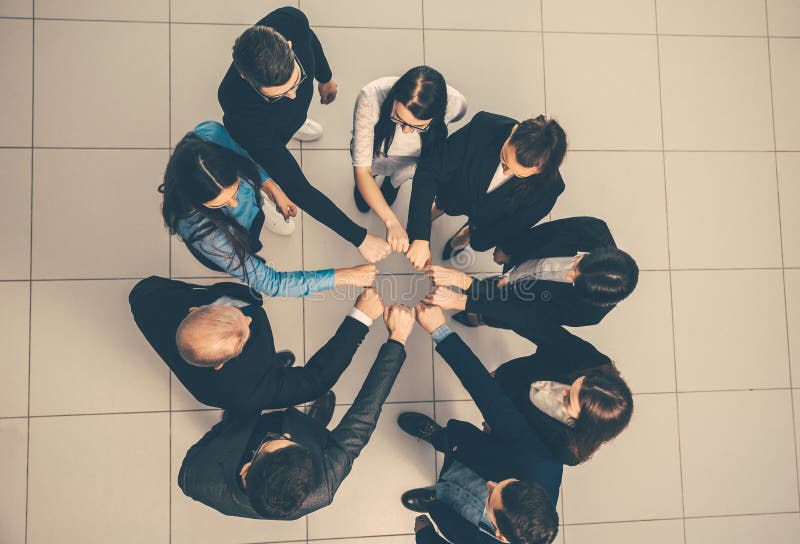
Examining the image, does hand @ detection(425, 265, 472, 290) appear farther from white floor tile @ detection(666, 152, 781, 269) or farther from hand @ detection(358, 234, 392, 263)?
white floor tile @ detection(666, 152, 781, 269)

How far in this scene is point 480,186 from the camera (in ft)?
6.38

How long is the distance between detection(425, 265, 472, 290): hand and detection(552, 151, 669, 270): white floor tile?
95cm

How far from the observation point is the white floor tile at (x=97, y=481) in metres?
2.49

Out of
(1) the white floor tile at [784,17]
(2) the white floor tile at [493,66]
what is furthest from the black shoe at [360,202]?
(1) the white floor tile at [784,17]

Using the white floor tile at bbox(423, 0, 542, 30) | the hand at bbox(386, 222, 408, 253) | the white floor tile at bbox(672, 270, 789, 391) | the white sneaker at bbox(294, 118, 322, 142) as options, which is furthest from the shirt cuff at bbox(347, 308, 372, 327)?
the white floor tile at bbox(672, 270, 789, 391)

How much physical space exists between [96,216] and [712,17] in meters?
3.82

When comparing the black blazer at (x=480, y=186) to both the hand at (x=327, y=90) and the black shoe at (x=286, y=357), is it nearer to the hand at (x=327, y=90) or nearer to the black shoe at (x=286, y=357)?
the hand at (x=327, y=90)

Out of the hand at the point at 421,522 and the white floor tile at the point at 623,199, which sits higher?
the white floor tile at the point at 623,199

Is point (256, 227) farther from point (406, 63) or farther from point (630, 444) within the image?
point (630, 444)

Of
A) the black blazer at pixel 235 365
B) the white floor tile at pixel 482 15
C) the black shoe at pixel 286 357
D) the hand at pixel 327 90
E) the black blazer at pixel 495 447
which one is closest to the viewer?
the black blazer at pixel 235 365

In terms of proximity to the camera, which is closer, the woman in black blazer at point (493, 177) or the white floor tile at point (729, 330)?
the woman in black blazer at point (493, 177)

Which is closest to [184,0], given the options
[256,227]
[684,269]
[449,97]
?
[256,227]

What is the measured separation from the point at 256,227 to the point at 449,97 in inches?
37.9

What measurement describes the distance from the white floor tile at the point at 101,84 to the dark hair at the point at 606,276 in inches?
90.5
